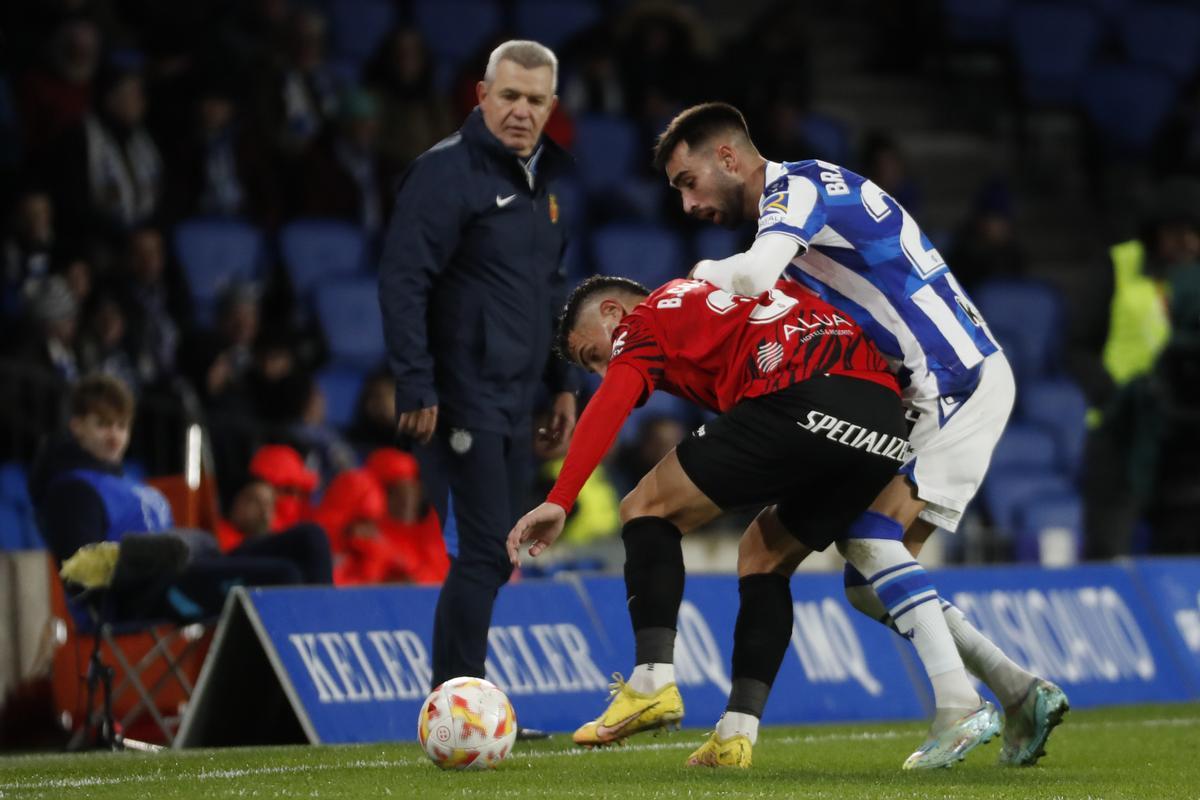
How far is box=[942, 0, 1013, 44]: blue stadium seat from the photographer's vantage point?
59.2ft

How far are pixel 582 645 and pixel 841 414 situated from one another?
2.68 metres

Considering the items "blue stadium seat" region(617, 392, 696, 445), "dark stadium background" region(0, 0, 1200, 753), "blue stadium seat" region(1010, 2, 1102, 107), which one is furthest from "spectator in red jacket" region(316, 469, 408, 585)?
"blue stadium seat" region(1010, 2, 1102, 107)

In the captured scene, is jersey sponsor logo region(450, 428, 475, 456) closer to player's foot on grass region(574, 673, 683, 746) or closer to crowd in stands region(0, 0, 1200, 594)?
player's foot on grass region(574, 673, 683, 746)

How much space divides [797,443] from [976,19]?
13.1 meters

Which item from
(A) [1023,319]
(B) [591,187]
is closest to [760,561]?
(B) [591,187]

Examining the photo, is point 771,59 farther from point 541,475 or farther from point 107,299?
point 107,299

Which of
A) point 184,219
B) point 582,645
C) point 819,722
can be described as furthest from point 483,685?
point 184,219

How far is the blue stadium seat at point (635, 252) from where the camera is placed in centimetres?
1380

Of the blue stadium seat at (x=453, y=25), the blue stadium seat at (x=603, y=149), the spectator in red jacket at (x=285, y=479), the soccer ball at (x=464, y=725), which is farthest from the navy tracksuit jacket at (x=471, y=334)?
the blue stadium seat at (x=453, y=25)

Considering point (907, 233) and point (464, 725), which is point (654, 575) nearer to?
point (464, 725)

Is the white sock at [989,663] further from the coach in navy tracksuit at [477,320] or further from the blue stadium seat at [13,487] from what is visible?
the blue stadium seat at [13,487]

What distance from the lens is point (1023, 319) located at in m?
15.3

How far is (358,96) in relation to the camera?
43.8ft

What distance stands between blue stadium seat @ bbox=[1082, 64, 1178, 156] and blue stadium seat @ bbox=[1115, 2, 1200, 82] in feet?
1.19
